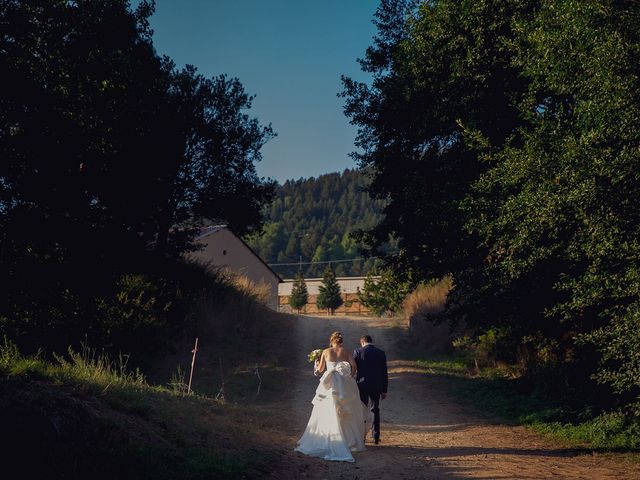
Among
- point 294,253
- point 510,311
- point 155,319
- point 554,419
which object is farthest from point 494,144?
point 294,253

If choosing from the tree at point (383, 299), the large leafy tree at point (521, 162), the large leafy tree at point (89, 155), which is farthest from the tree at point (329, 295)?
the large leafy tree at point (521, 162)

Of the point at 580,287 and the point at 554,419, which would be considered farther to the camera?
the point at 554,419

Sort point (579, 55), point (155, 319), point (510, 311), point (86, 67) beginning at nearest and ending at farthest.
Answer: point (579, 55)
point (86, 67)
point (510, 311)
point (155, 319)

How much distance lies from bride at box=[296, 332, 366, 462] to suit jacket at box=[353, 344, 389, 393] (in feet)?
0.88

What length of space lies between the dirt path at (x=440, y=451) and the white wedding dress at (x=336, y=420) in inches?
12.3

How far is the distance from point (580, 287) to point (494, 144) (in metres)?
6.21

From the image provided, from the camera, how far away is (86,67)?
14273mm

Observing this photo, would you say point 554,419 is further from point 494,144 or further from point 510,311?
point 494,144

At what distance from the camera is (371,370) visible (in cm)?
1209

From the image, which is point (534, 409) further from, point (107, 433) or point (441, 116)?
point (107, 433)

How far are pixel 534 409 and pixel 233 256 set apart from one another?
42.9m

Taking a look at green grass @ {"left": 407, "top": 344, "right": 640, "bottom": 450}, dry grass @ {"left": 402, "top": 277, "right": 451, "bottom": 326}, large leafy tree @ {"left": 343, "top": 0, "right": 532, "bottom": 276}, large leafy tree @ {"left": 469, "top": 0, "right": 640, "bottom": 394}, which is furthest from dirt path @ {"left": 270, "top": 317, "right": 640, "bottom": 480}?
dry grass @ {"left": 402, "top": 277, "right": 451, "bottom": 326}

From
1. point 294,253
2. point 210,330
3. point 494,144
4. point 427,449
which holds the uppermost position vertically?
point 294,253

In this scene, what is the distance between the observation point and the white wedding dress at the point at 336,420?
10.7 m
